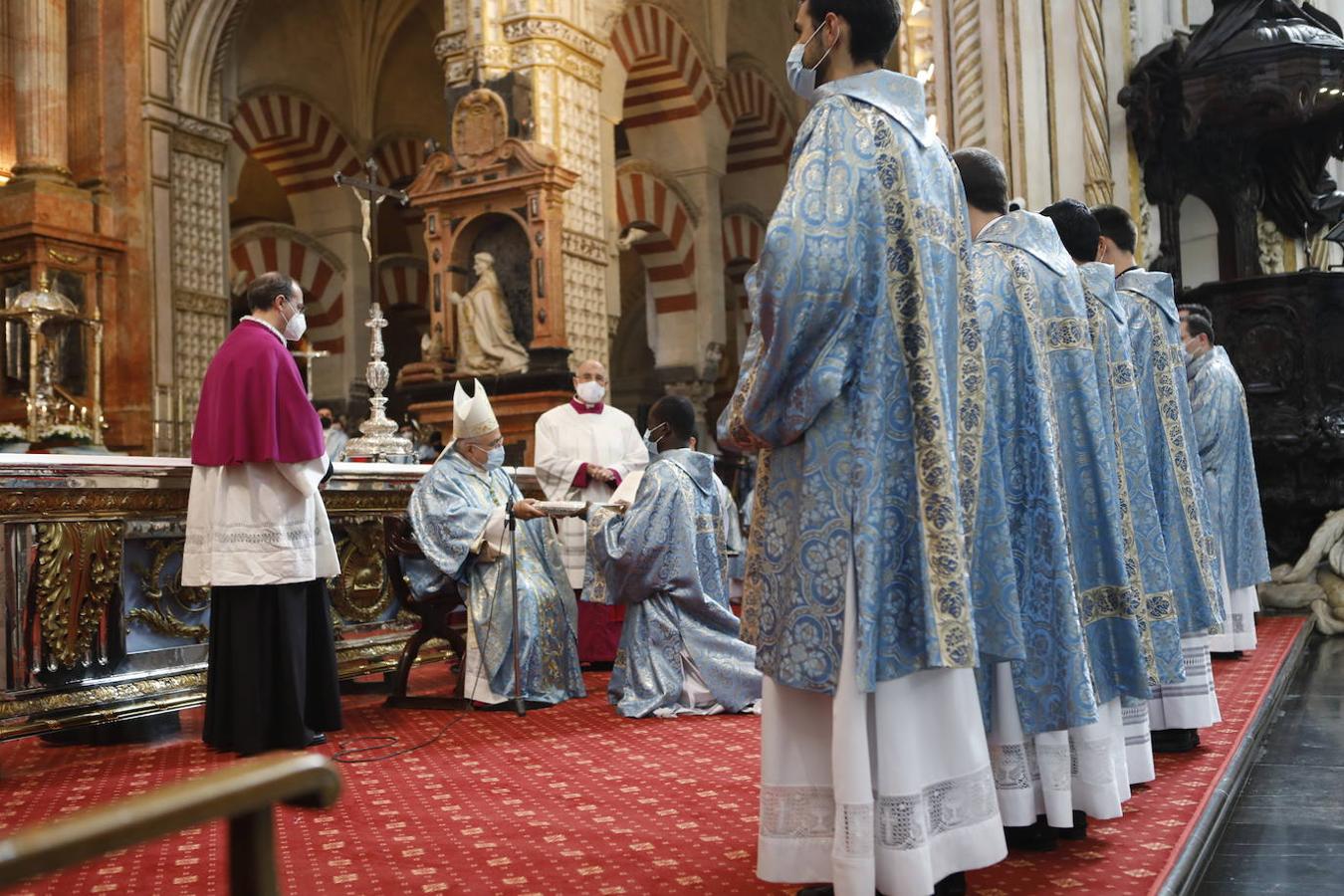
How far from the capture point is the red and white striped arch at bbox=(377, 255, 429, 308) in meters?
18.2

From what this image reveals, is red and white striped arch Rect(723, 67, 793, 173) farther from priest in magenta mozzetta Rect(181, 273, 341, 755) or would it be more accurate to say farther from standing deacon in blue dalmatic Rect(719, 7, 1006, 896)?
standing deacon in blue dalmatic Rect(719, 7, 1006, 896)

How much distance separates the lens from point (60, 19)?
12.1 metres

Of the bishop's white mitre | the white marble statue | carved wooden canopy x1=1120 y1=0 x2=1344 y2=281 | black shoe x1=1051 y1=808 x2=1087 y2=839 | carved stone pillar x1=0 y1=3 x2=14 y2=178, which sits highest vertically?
carved stone pillar x1=0 y1=3 x2=14 y2=178

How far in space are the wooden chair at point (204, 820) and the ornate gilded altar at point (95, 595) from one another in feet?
13.7

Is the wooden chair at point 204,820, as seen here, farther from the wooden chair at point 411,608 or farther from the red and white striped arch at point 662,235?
the red and white striped arch at point 662,235

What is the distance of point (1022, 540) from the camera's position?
307 centimetres

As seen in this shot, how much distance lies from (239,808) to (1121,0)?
8814 millimetres

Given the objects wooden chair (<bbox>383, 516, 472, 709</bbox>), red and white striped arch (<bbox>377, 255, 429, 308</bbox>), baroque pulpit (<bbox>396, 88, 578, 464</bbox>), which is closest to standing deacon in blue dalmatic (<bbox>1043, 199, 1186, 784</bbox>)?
wooden chair (<bbox>383, 516, 472, 709</bbox>)

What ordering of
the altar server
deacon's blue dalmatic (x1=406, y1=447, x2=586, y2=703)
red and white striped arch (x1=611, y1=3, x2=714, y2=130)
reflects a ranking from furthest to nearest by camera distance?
1. red and white striped arch (x1=611, y1=3, x2=714, y2=130)
2. the altar server
3. deacon's blue dalmatic (x1=406, y1=447, x2=586, y2=703)

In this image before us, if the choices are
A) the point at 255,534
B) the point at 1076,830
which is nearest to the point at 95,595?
the point at 255,534

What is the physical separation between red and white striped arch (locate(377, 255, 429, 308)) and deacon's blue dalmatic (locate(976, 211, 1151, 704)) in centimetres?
1550

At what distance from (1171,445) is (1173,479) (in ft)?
0.63

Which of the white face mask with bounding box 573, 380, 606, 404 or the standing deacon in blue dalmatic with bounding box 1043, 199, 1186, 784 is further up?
the white face mask with bounding box 573, 380, 606, 404

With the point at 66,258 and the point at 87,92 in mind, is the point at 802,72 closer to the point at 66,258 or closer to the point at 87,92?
the point at 66,258
